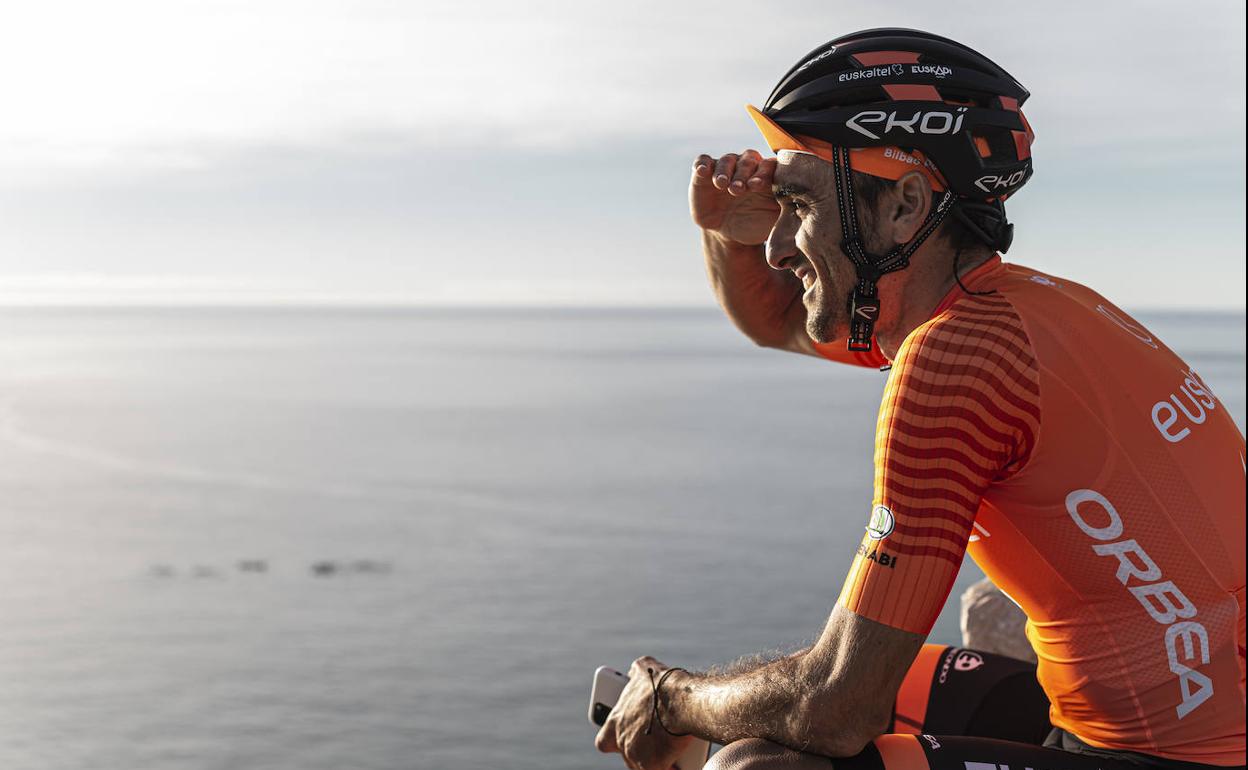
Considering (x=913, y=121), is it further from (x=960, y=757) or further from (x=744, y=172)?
(x=960, y=757)

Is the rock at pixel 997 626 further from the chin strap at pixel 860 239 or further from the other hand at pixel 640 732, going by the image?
the chin strap at pixel 860 239

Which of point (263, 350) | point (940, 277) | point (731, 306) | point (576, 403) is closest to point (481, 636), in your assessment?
point (731, 306)

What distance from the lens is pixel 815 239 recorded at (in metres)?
3.50

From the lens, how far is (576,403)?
75.1 metres

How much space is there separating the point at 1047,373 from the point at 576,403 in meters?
72.3

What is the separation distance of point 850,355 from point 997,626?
365 centimetres

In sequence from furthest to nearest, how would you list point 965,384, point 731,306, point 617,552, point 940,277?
point 617,552, point 731,306, point 940,277, point 965,384

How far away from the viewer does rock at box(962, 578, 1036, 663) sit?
7.42 m

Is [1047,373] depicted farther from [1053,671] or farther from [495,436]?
[495,436]

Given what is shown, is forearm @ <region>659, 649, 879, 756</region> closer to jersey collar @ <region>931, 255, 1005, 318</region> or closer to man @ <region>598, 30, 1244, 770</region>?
man @ <region>598, 30, 1244, 770</region>

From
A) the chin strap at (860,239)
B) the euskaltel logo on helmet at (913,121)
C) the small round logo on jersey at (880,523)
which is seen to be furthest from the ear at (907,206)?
the small round logo on jersey at (880,523)

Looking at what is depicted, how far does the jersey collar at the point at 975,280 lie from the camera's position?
3.32 metres

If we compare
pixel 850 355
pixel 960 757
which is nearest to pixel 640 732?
pixel 960 757

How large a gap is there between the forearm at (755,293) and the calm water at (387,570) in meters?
1.63
